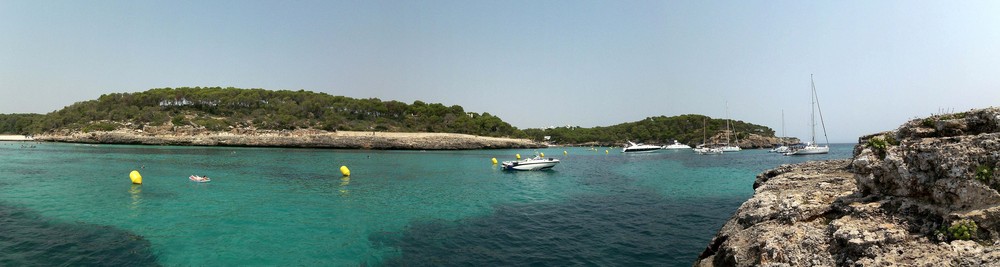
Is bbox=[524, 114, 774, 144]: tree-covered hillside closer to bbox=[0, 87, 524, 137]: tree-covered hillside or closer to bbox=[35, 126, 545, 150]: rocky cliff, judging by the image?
bbox=[0, 87, 524, 137]: tree-covered hillside

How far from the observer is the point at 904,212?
674cm

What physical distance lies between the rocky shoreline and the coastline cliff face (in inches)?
3666

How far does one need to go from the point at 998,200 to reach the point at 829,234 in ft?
6.57

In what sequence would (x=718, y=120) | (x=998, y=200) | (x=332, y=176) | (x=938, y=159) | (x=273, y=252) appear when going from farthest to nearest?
(x=718, y=120), (x=332, y=176), (x=273, y=252), (x=938, y=159), (x=998, y=200)

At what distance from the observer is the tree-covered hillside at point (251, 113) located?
337 ft

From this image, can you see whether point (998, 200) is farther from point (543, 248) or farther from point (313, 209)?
point (313, 209)

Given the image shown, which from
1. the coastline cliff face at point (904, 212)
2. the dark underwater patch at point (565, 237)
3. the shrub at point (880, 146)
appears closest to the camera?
the coastline cliff face at point (904, 212)

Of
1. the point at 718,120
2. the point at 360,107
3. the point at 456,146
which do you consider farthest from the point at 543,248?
the point at 718,120

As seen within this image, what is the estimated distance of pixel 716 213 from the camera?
1881 centimetres

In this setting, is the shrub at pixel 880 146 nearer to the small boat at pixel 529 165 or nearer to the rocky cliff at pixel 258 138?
the small boat at pixel 529 165

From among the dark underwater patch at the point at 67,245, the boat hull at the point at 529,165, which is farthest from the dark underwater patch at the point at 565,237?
the boat hull at the point at 529,165

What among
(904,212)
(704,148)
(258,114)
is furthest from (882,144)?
(258,114)

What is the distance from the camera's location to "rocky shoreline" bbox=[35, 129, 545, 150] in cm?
8788

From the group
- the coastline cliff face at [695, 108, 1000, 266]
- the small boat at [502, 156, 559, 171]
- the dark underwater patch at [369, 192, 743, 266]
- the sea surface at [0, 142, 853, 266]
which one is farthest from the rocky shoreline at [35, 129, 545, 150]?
the coastline cliff face at [695, 108, 1000, 266]
